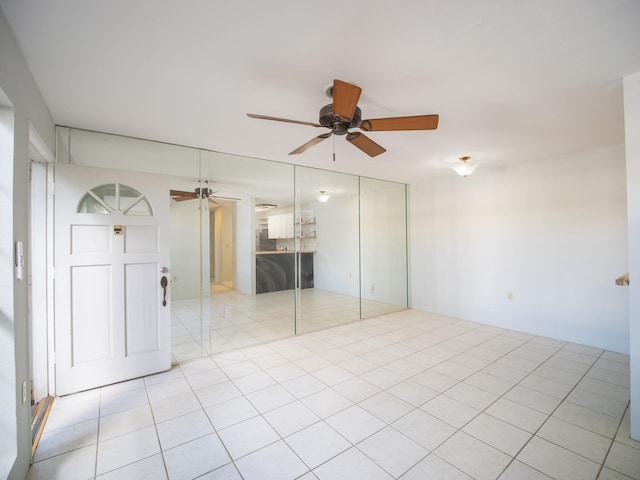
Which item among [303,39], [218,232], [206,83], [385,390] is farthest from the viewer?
[218,232]

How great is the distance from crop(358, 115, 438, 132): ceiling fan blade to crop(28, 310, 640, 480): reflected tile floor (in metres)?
2.18

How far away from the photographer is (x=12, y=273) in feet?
4.85

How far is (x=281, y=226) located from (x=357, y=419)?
105 inches

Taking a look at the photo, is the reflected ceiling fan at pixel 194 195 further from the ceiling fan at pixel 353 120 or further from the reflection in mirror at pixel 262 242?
the ceiling fan at pixel 353 120

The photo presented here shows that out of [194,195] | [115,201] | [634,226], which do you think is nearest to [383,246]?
[194,195]

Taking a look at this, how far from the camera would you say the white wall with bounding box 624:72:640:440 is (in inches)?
75.4

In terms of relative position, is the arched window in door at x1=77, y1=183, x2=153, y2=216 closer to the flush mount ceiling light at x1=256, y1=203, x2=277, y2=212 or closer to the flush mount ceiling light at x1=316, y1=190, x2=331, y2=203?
the flush mount ceiling light at x1=256, y1=203, x2=277, y2=212

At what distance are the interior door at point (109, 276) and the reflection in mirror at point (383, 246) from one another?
322 cm

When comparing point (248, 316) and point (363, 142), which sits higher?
point (363, 142)

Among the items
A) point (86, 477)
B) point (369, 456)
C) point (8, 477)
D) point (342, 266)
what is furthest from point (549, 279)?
point (8, 477)

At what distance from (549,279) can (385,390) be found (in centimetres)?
306

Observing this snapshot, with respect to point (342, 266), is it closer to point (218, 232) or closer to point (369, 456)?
point (218, 232)

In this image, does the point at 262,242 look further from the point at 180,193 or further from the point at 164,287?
the point at 164,287

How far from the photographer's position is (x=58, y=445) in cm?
188
